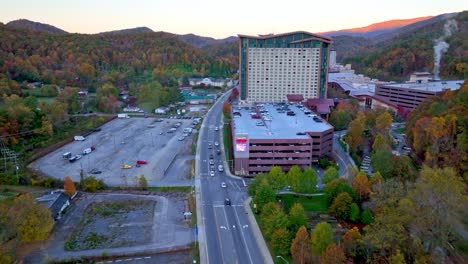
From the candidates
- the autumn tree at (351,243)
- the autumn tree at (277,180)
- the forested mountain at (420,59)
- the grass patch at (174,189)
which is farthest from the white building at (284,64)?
the autumn tree at (351,243)

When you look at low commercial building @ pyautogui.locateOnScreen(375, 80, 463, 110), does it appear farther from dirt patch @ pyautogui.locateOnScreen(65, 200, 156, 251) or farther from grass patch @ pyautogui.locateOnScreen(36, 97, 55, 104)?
grass patch @ pyautogui.locateOnScreen(36, 97, 55, 104)

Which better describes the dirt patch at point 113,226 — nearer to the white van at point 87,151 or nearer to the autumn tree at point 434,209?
the white van at point 87,151

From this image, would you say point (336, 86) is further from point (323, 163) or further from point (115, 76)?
point (115, 76)

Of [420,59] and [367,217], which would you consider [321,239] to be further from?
[420,59]

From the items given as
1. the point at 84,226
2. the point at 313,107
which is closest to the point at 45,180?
the point at 84,226

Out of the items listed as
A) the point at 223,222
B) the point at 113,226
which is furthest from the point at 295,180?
the point at 113,226

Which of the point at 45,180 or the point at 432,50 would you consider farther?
the point at 432,50
